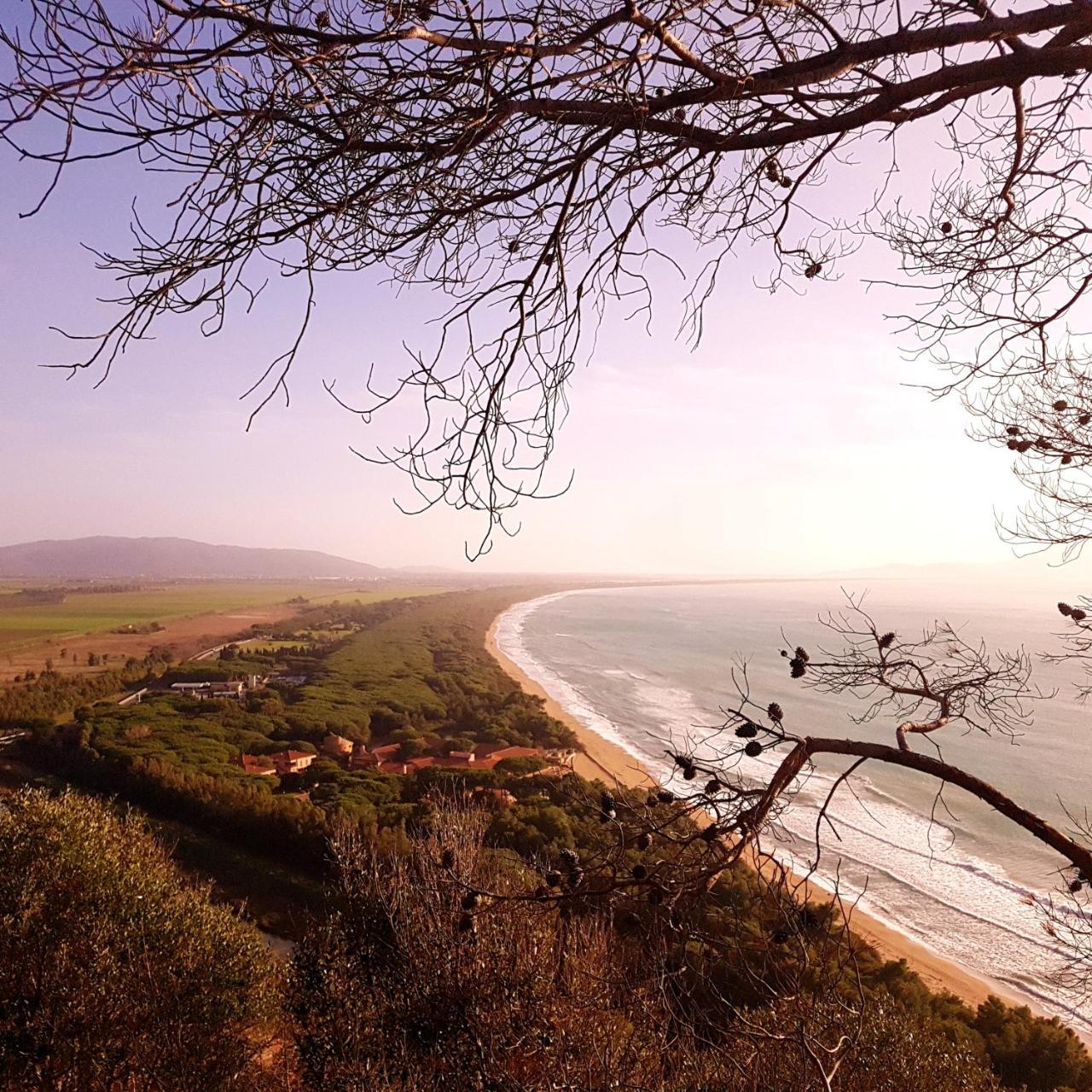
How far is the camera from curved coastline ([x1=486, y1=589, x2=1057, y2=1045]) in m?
12.2

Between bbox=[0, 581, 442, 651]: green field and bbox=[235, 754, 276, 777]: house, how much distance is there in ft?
101

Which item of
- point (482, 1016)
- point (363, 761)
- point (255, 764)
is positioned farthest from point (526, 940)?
point (255, 764)

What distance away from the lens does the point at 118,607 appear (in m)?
74.5

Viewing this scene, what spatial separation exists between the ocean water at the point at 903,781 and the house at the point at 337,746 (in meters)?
10.0

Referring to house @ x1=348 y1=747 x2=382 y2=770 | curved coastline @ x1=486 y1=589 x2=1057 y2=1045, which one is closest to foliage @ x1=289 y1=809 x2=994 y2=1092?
curved coastline @ x1=486 y1=589 x2=1057 y2=1045

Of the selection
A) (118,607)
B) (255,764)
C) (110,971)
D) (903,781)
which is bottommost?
(903,781)

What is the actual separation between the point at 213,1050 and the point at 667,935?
8.36m

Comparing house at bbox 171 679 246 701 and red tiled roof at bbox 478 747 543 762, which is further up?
red tiled roof at bbox 478 747 543 762

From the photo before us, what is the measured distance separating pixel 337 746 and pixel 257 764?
3.63 metres

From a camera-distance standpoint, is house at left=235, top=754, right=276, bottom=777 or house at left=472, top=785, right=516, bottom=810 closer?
house at left=472, top=785, right=516, bottom=810

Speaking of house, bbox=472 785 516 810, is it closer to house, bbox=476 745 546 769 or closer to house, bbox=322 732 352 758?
house, bbox=476 745 546 769

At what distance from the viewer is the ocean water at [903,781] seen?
45.3 feet

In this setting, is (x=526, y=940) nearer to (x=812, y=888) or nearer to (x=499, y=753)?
(x=812, y=888)

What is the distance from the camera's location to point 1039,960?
14.0m
